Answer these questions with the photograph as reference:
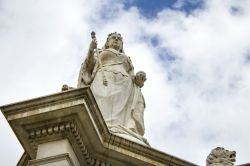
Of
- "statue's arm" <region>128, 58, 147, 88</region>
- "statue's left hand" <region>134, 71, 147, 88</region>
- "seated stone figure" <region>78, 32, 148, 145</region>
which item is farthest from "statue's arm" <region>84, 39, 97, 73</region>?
"statue's left hand" <region>134, 71, 147, 88</region>

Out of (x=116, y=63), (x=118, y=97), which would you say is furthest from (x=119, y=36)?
(x=118, y=97)

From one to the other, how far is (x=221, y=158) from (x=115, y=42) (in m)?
5.76

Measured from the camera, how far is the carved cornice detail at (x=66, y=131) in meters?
9.50

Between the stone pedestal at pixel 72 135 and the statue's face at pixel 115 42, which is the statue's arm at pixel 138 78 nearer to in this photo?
the statue's face at pixel 115 42

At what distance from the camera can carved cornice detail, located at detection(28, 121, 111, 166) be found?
31.2ft

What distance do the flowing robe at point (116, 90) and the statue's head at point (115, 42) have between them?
0.59m

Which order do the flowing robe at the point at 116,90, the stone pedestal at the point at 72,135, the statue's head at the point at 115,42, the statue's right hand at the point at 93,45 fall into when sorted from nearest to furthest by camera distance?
the stone pedestal at the point at 72,135, the flowing robe at the point at 116,90, the statue's right hand at the point at 93,45, the statue's head at the point at 115,42

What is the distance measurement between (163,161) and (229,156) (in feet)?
3.72


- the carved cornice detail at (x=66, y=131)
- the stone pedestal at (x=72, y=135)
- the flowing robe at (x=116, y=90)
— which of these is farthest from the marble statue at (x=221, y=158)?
the flowing robe at (x=116, y=90)

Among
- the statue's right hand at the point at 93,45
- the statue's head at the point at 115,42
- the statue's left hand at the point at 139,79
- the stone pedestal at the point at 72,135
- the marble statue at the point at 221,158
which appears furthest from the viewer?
the statue's head at the point at 115,42

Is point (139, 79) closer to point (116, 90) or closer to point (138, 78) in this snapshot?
point (138, 78)

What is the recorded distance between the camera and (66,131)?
9500 millimetres

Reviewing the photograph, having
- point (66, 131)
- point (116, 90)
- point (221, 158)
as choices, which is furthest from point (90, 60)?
point (221, 158)

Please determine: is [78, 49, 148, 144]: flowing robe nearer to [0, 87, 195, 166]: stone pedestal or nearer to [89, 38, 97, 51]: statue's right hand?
[89, 38, 97, 51]: statue's right hand
